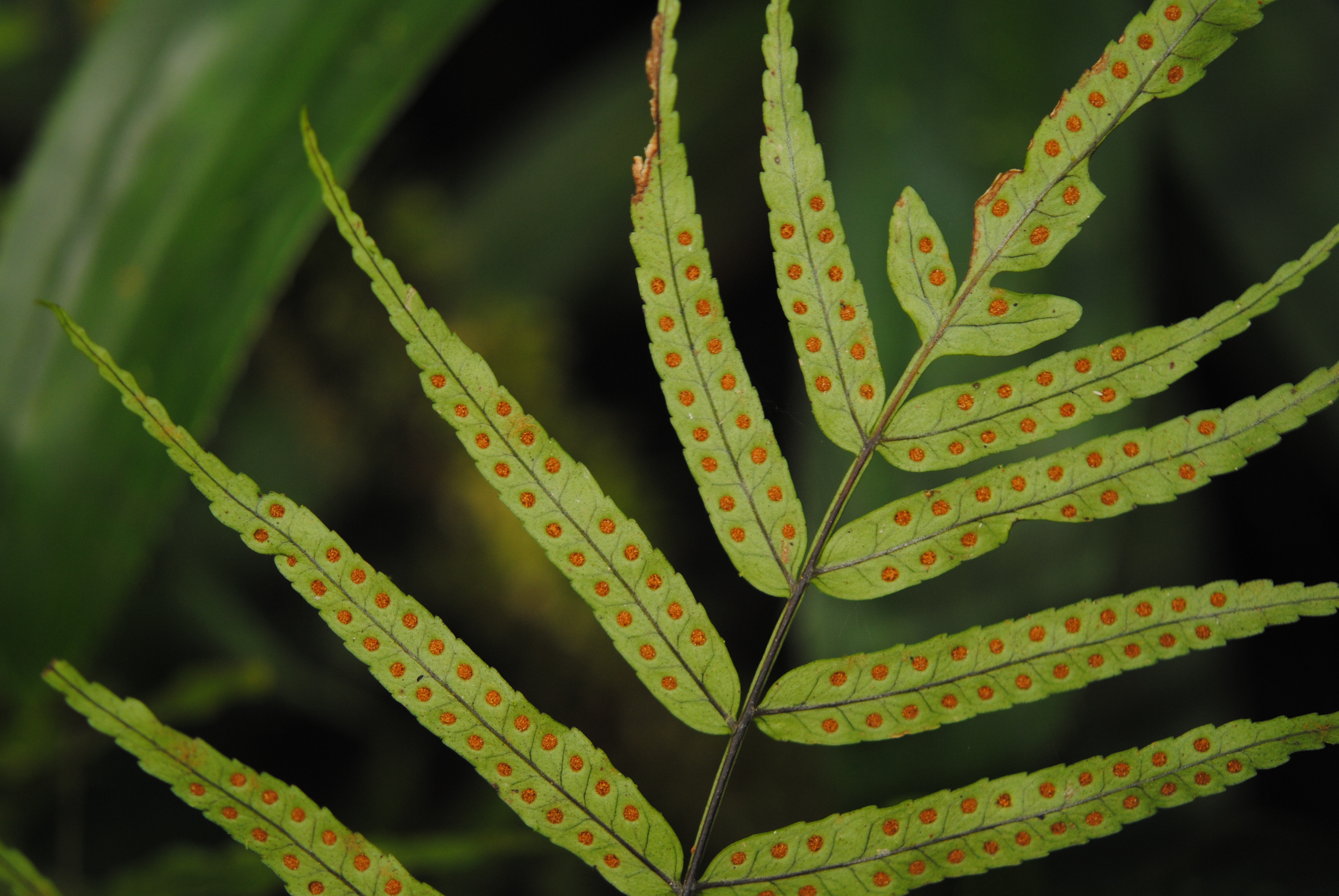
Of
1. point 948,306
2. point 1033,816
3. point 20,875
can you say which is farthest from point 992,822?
point 20,875

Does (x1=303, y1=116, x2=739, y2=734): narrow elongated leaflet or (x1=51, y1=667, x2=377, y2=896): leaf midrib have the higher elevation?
(x1=303, y1=116, x2=739, y2=734): narrow elongated leaflet

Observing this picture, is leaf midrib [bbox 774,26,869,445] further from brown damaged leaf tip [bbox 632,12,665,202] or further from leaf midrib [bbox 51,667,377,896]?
leaf midrib [bbox 51,667,377,896]

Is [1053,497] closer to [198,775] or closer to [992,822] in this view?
[992,822]

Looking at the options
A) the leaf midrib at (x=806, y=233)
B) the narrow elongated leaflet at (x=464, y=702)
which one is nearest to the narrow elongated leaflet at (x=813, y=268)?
the leaf midrib at (x=806, y=233)

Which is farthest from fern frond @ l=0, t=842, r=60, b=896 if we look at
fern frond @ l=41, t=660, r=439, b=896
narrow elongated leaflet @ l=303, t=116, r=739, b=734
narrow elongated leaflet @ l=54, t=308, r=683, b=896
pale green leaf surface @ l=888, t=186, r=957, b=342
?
pale green leaf surface @ l=888, t=186, r=957, b=342

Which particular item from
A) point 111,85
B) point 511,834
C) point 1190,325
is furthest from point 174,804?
point 1190,325

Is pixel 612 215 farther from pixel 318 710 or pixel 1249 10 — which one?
pixel 1249 10

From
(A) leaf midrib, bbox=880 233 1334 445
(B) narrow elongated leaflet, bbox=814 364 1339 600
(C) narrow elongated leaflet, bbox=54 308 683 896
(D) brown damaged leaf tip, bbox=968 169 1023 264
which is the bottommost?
(C) narrow elongated leaflet, bbox=54 308 683 896
